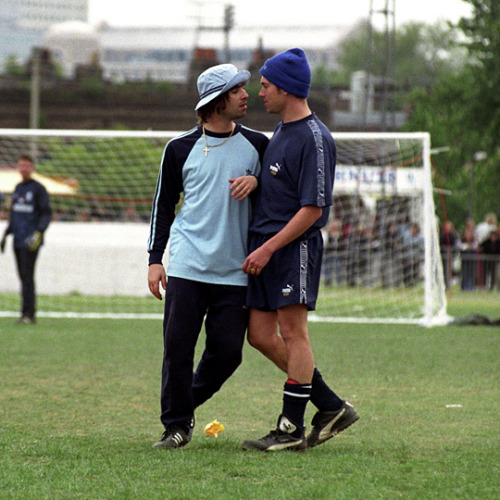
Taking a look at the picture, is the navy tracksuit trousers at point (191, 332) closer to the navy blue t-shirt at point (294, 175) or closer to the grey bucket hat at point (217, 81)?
the navy blue t-shirt at point (294, 175)

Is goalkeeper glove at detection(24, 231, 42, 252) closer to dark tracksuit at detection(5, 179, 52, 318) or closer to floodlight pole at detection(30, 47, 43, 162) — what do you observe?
dark tracksuit at detection(5, 179, 52, 318)

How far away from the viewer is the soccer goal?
59.9 ft

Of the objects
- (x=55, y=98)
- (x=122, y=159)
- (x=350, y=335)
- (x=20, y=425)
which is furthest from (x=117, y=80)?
(x=20, y=425)

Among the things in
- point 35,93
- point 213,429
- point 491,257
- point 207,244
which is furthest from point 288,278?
point 35,93

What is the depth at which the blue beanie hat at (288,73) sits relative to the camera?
4.95m

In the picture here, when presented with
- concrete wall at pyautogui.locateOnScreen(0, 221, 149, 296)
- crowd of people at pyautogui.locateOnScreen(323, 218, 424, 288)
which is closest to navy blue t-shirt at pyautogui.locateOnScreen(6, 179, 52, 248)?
concrete wall at pyautogui.locateOnScreen(0, 221, 149, 296)

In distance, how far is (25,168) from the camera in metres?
12.9

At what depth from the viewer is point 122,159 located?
23516 millimetres

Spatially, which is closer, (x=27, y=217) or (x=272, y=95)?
(x=272, y=95)

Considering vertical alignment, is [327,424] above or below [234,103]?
below

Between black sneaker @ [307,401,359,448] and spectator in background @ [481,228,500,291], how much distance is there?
19119 millimetres

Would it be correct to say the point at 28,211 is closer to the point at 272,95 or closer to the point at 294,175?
the point at 272,95

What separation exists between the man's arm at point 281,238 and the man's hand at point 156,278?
527 mm

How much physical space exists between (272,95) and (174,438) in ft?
5.47
